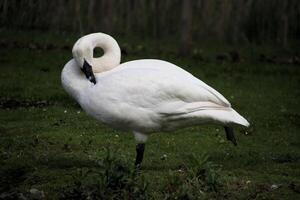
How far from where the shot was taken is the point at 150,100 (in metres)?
8.24

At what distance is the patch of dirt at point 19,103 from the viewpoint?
1230 centimetres

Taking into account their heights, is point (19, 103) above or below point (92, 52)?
below

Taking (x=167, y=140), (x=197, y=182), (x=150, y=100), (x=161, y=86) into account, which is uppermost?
(x=161, y=86)

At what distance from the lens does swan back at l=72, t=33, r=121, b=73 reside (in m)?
8.67

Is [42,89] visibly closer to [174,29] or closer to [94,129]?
[94,129]

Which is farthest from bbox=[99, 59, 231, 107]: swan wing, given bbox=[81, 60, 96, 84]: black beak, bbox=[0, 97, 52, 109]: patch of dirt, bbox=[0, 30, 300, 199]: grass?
bbox=[0, 97, 52, 109]: patch of dirt

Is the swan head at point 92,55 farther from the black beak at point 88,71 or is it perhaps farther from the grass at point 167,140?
the grass at point 167,140

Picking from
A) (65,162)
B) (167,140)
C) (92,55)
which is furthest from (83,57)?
(167,140)

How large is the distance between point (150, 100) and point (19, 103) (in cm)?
464

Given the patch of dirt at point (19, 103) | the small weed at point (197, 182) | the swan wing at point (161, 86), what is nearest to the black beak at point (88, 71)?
the swan wing at point (161, 86)

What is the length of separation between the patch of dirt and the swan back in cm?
365

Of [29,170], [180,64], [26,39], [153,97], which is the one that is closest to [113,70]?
[153,97]

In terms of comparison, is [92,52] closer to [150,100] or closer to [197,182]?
[150,100]

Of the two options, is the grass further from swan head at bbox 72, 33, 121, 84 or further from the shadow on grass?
swan head at bbox 72, 33, 121, 84
